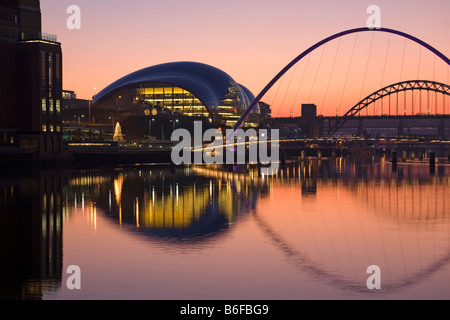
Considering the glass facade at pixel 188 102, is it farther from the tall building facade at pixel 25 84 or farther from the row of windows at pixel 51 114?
the tall building facade at pixel 25 84

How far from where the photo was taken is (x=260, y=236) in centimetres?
2483

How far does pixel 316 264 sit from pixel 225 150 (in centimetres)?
10258

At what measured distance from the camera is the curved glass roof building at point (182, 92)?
167375 millimetres

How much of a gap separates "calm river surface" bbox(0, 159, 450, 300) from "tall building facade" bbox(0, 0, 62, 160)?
38.2m

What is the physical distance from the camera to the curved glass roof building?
549 ft

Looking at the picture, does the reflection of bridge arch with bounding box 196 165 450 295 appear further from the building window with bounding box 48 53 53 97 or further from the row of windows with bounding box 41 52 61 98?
the building window with bounding box 48 53 53 97

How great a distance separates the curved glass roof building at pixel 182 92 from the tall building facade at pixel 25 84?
77.1 meters

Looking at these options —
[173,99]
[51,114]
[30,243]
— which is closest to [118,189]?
[30,243]

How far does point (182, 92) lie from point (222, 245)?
153322 mm

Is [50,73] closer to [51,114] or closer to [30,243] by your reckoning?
[51,114]

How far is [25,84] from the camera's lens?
81.4 metres

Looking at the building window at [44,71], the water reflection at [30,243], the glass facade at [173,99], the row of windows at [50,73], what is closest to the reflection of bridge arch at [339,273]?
the water reflection at [30,243]

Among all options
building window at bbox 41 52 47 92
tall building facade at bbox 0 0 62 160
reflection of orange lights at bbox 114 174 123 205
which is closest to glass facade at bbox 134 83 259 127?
tall building facade at bbox 0 0 62 160
